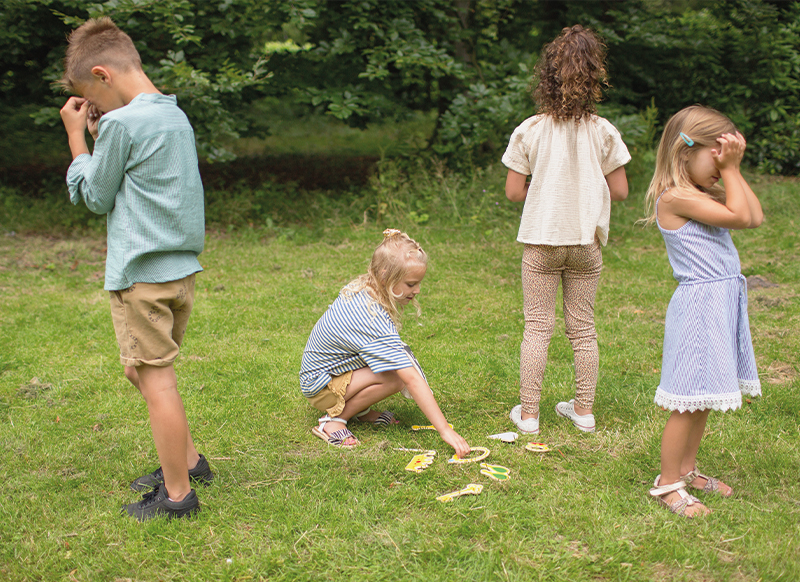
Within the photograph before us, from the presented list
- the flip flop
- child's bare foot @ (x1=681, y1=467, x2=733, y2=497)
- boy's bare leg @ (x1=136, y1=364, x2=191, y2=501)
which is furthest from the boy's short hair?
child's bare foot @ (x1=681, y1=467, x2=733, y2=497)

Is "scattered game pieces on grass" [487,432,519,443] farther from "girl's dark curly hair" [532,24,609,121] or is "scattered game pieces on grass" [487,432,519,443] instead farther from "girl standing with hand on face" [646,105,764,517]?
"girl's dark curly hair" [532,24,609,121]

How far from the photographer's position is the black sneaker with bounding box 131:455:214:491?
2844 millimetres

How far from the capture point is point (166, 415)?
8.11ft

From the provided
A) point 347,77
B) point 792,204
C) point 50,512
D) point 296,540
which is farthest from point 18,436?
point 792,204

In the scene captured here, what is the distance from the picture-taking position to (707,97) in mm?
10578

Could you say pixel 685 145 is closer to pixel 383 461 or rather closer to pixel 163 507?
pixel 383 461

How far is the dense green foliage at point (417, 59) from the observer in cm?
722

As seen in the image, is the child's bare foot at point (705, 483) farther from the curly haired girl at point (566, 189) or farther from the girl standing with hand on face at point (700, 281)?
the curly haired girl at point (566, 189)

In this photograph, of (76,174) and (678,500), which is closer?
(76,174)

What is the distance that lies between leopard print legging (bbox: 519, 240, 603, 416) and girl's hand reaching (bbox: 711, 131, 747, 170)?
2.70 feet

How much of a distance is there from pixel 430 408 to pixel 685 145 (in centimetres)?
146

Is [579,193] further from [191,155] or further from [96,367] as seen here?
[96,367]

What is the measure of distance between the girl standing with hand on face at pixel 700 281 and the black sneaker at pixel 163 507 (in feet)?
5.94

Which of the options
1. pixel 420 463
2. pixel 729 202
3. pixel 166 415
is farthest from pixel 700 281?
pixel 166 415
